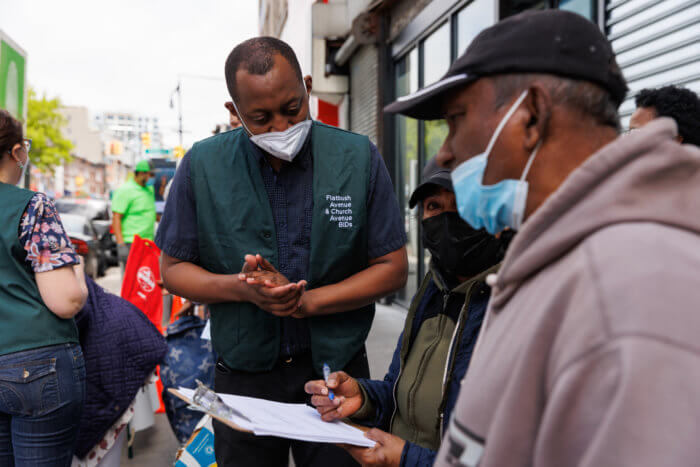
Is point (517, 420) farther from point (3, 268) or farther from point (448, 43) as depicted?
point (448, 43)

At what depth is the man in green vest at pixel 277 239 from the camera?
198 centimetres

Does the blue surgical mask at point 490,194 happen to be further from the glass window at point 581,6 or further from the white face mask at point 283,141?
the glass window at point 581,6

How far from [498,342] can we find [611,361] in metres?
0.19

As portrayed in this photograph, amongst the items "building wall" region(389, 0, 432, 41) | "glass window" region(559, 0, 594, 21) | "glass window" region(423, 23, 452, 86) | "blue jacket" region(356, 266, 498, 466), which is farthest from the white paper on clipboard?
"building wall" region(389, 0, 432, 41)

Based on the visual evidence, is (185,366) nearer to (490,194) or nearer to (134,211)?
(490,194)

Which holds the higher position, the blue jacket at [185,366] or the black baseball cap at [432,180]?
the black baseball cap at [432,180]

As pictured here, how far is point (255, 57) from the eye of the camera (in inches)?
77.4

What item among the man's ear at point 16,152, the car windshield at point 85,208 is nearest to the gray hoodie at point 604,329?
the man's ear at point 16,152

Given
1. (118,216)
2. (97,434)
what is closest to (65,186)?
(118,216)

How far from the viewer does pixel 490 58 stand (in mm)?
979

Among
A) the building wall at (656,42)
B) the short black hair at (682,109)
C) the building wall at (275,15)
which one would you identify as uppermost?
the building wall at (275,15)

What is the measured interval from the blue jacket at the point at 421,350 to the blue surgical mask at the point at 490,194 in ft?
2.28

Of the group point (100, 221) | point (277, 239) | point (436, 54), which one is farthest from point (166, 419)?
point (100, 221)

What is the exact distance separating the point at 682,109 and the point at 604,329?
2.35m
